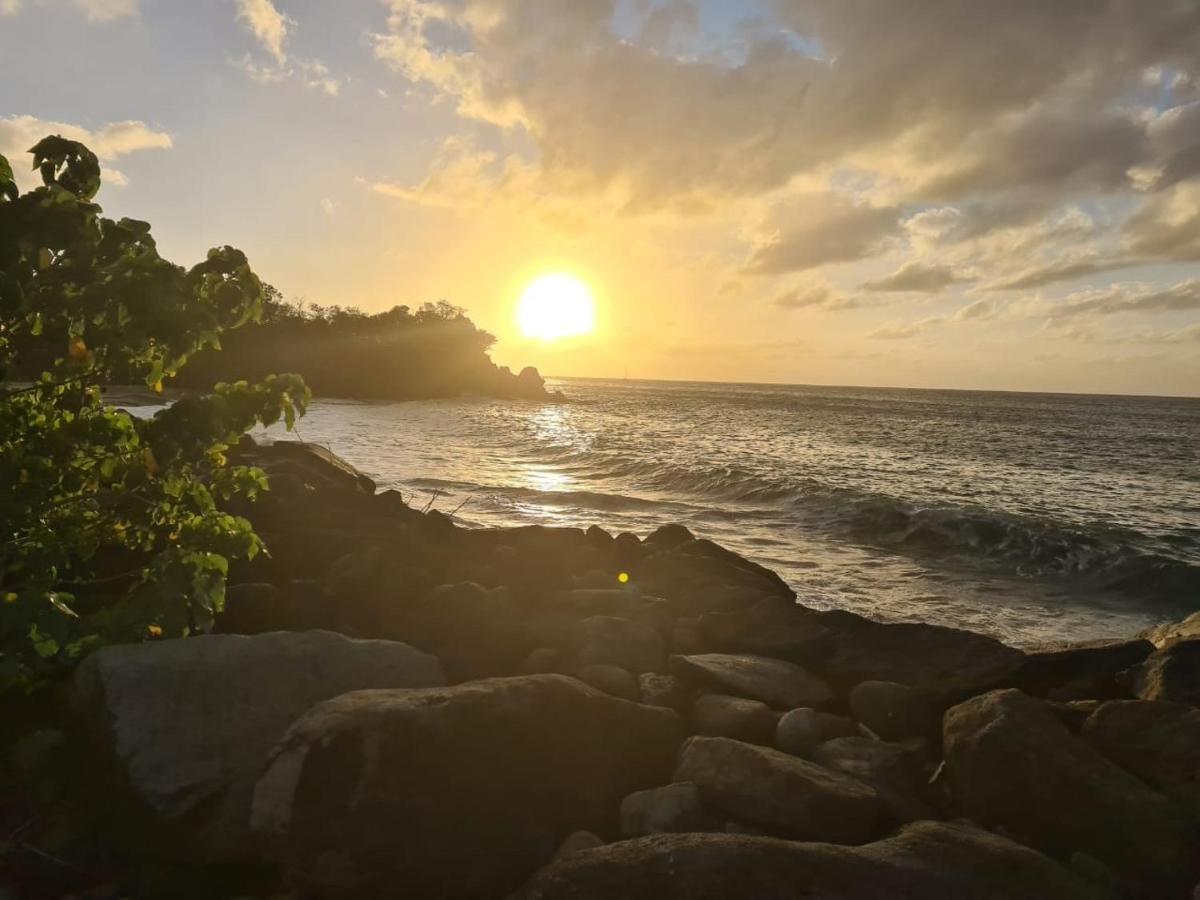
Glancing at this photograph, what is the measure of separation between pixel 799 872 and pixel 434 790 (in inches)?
68.4

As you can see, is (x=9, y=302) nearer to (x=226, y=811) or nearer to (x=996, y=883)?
(x=226, y=811)

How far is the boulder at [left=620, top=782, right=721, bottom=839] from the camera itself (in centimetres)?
388

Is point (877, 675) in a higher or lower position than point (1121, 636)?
higher

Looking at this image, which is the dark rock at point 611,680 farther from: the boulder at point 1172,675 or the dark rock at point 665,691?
the boulder at point 1172,675

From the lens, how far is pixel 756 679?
594 cm

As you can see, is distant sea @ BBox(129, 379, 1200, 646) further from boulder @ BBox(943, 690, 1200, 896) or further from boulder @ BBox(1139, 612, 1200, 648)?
boulder @ BBox(943, 690, 1200, 896)

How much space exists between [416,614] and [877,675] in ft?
14.1

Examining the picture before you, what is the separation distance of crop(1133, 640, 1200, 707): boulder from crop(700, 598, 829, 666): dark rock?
2.55 metres

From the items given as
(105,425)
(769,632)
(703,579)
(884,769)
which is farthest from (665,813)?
(703,579)

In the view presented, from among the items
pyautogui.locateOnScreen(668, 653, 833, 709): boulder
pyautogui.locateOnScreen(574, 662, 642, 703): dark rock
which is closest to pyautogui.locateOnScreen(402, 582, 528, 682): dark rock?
pyautogui.locateOnScreen(574, 662, 642, 703): dark rock

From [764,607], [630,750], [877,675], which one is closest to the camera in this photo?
[630,750]

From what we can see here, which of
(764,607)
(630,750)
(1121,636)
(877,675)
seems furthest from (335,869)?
(1121,636)

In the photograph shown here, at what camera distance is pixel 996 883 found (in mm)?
3289

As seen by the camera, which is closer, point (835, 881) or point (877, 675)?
point (835, 881)
